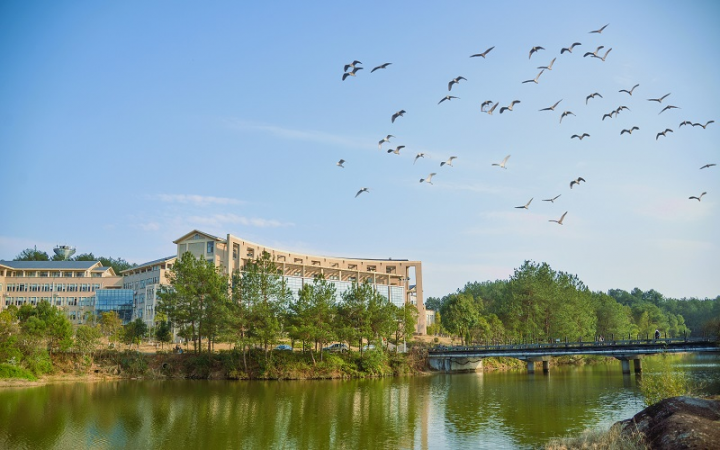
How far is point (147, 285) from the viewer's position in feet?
308

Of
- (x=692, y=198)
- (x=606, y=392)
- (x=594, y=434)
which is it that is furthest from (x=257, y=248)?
A: (x=594, y=434)

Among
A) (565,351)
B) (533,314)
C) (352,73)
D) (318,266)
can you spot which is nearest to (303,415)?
(352,73)

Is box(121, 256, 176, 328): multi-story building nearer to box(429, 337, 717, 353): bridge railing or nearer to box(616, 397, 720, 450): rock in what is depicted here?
box(429, 337, 717, 353): bridge railing

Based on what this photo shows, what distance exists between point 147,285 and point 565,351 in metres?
67.5

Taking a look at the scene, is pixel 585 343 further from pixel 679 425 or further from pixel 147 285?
pixel 147 285

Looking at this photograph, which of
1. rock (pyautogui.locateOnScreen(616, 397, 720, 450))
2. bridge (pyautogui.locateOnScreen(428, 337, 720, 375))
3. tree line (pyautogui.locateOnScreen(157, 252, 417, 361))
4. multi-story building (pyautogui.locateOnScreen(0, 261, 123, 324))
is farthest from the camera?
multi-story building (pyautogui.locateOnScreen(0, 261, 123, 324))

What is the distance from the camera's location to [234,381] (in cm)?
5647

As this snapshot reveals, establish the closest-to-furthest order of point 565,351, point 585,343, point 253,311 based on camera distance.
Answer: point 253,311 < point 565,351 < point 585,343

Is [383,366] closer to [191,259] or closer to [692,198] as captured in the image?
[191,259]

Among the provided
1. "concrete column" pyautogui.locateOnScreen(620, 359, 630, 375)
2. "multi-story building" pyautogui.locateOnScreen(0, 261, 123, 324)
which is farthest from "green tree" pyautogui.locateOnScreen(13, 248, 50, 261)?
"concrete column" pyautogui.locateOnScreen(620, 359, 630, 375)

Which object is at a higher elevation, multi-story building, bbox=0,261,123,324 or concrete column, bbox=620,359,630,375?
multi-story building, bbox=0,261,123,324

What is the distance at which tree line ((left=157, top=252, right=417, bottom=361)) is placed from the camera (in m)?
57.8

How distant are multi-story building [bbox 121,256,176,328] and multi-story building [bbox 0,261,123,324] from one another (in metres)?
4.10

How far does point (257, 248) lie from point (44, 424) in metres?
76.3
